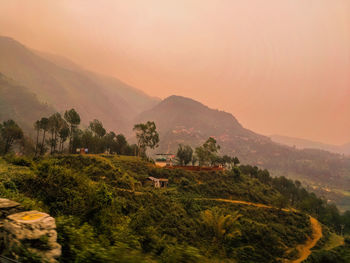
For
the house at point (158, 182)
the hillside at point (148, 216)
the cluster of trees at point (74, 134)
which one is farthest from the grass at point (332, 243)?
the cluster of trees at point (74, 134)

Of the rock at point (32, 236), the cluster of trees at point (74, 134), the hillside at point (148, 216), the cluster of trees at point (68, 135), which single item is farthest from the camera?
the cluster of trees at point (74, 134)

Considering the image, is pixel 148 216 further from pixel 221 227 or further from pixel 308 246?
pixel 308 246

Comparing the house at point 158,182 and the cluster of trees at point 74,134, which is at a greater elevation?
the cluster of trees at point 74,134

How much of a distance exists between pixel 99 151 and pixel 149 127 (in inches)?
876

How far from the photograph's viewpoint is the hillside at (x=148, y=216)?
18.2 ft

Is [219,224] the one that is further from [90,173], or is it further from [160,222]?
[90,173]

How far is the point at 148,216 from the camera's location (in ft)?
45.9

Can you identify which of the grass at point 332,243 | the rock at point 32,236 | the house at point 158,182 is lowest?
the grass at point 332,243

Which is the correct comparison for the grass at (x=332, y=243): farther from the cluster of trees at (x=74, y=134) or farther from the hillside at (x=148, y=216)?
the cluster of trees at (x=74, y=134)

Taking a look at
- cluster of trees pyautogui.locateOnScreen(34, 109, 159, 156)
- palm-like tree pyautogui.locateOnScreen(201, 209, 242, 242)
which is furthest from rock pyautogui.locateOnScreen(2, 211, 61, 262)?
cluster of trees pyautogui.locateOnScreen(34, 109, 159, 156)

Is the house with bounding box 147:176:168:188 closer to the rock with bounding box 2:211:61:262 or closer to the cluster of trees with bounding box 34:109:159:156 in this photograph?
the cluster of trees with bounding box 34:109:159:156

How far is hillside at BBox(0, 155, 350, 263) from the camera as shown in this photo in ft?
18.2

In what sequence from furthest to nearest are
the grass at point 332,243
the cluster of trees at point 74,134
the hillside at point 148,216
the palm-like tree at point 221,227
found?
the cluster of trees at point 74,134 < the grass at point 332,243 < the palm-like tree at point 221,227 < the hillside at point 148,216

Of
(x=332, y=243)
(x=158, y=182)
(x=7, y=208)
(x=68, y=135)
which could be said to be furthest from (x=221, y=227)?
(x=68, y=135)
